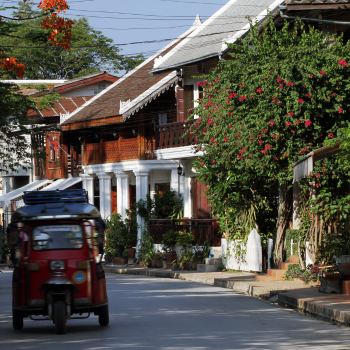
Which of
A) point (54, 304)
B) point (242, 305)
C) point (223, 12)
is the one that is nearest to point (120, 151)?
point (223, 12)

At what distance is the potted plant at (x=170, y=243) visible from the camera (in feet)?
89.5

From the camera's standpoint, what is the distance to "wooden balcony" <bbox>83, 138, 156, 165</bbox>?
32.2 meters

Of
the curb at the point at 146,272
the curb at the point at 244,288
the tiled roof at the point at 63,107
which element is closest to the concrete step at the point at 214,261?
the curb at the point at 146,272

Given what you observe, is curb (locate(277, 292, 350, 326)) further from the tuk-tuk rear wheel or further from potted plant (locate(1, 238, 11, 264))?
potted plant (locate(1, 238, 11, 264))

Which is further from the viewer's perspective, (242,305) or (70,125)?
(70,125)

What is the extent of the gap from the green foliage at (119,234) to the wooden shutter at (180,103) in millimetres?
5443

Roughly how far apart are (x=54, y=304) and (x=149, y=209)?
66.8 feet

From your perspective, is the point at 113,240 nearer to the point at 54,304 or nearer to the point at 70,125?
the point at 70,125

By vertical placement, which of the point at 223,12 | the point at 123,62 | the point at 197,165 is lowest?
the point at 197,165

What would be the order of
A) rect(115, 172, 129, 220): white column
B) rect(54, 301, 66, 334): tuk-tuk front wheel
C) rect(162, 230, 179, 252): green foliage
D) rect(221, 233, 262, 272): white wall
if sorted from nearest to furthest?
rect(54, 301, 66, 334): tuk-tuk front wheel < rect(221, 233, 262, 272): white wall < rect(162, 230, 179, 252): green foliage < rect(115, 172, 129, 220): white column

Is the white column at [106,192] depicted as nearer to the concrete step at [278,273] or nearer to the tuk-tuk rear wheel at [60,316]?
the concrete step at [278,273]

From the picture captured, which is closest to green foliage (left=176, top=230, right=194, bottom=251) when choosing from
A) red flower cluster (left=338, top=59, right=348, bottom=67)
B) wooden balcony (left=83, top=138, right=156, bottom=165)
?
wooden balcony (left=83, top=138, right=156, bottom=165)

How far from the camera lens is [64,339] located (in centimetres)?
1032

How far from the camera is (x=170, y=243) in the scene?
27.6 metres
